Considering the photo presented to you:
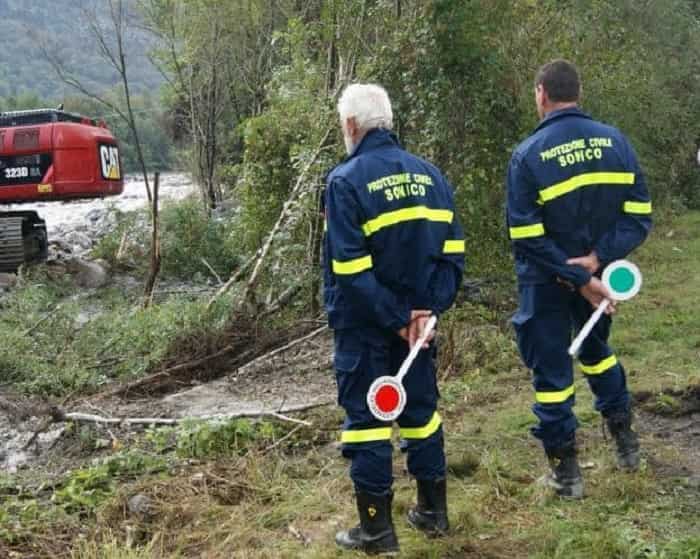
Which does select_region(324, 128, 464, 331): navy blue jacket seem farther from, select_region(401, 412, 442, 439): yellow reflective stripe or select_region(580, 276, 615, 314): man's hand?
select_region(580, 276, 615, 314): man's hand

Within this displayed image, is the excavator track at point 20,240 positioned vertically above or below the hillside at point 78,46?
below

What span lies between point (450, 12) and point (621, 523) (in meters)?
6.08

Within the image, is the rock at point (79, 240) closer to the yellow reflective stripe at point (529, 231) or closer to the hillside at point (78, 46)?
the hillside at point (78, 46)

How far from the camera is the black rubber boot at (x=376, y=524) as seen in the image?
380cm

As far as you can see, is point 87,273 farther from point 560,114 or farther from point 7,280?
point 560,114

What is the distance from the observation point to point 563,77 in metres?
4.36

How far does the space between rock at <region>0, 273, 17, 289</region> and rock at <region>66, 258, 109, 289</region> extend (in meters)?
1.28

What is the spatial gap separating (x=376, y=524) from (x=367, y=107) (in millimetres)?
1780

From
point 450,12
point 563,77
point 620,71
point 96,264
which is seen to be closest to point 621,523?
point 563,77

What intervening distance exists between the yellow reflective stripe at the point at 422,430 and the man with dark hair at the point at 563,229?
2.20ft

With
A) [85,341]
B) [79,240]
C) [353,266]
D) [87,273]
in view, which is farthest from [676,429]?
[79,240]

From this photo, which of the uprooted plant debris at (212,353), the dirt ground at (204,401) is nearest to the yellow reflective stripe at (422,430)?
the dirt ground at (204,401)

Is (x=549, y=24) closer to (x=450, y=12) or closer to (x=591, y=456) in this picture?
(x=450, y=12)

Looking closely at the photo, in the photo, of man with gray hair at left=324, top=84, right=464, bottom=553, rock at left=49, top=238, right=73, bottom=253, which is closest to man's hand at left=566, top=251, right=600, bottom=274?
man with gray hair at left=324, top=84, right=464, bottom=553
